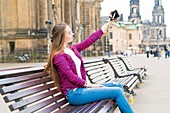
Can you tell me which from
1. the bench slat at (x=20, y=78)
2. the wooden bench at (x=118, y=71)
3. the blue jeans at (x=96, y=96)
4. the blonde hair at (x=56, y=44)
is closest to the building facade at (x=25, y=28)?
the wooden bench at (x=118, y=71)

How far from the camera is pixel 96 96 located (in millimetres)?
→ 5434

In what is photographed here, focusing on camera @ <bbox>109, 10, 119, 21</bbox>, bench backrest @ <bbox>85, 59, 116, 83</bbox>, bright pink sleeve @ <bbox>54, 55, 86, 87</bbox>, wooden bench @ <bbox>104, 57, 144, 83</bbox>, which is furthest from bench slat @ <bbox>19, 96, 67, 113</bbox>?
wooden bench @ <bbox>104, 57, 144, 83</bbox>

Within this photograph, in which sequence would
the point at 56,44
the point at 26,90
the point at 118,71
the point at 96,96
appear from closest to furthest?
1. the point at 26,90
2. the point at 56,44
3. the point at 96,96
4. the point at 118,71

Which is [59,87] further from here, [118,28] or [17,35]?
[118,28]

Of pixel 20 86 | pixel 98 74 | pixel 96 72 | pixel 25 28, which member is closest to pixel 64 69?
pixel 20 86

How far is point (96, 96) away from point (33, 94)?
3.55 feet

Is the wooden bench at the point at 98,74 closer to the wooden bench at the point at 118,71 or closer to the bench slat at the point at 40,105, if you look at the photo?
the wooden bench at the point at 118,71

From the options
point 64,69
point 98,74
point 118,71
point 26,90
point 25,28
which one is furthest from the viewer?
point 25,28

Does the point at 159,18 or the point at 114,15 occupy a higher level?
the point at 159,18

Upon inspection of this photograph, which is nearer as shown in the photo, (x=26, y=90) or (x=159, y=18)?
(x=26, y=90)

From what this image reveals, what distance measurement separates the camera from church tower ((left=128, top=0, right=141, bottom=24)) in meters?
166

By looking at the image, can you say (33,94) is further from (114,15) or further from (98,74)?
(98,74)

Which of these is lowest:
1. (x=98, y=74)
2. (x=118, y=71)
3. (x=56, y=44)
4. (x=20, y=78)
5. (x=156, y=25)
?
(x=118, y=71)

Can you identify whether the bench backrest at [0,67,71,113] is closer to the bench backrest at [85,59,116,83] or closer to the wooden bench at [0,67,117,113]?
the wooden bench at [0,67,117,113]
